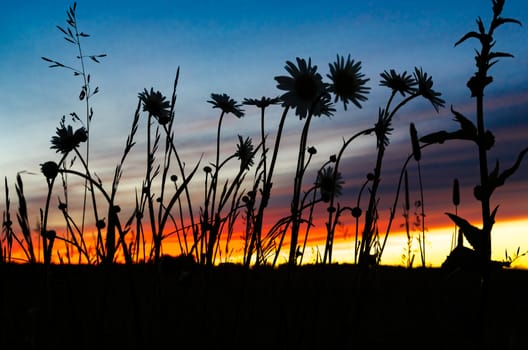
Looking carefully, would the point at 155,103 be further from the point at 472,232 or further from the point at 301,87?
the point at 472,232

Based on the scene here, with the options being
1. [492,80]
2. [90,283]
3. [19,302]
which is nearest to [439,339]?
[90,283]

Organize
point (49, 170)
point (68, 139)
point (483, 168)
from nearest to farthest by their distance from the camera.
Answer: point (483, 168) < point (49, 170) < point (68, 139)

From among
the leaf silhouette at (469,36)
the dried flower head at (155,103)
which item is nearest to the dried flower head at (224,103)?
the dried flower head at (155,103)

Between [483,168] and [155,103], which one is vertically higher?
[155,103]

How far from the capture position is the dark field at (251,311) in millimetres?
1815

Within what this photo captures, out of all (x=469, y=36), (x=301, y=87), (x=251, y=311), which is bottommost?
(x=251, y=311)

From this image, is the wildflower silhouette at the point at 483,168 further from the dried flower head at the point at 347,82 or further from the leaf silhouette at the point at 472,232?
the dried flower head at the point at 347,82

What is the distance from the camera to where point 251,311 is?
Answer: 2.09m

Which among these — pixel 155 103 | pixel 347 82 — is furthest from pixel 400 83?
pixel 155 103

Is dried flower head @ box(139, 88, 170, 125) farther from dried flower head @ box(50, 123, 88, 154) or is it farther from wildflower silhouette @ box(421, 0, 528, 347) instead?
wildflower silhouette @ box(421, 0, 528, 347)

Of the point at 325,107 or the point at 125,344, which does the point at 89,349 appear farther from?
the point at 325,107

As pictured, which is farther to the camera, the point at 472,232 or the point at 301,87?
the point at 301,87

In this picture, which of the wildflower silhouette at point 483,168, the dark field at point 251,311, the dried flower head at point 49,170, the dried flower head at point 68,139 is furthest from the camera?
the dried flower head at point 68,139

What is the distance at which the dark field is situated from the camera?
182 cm
